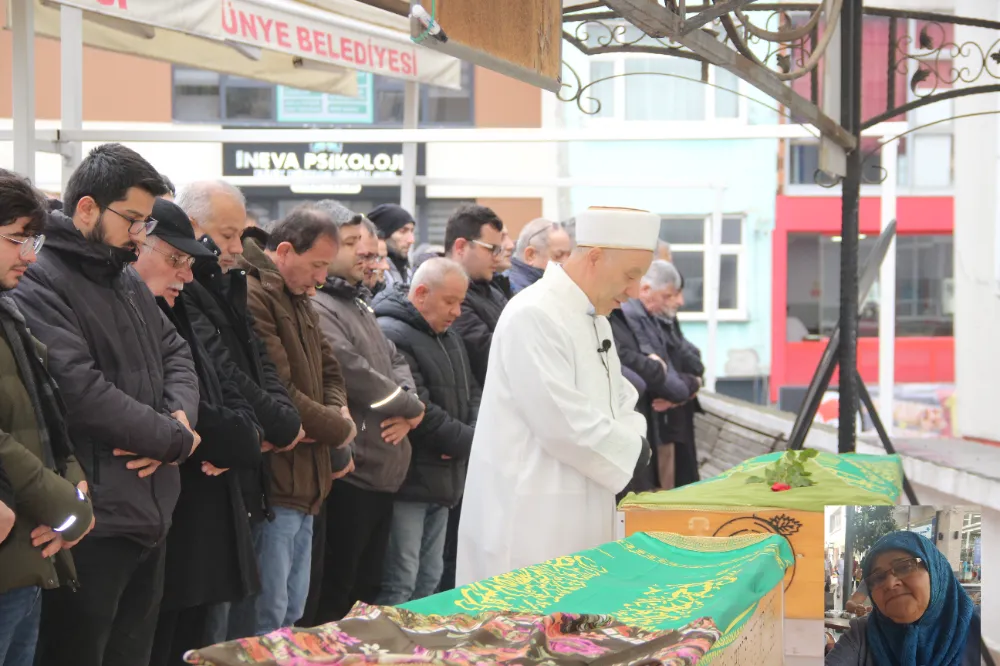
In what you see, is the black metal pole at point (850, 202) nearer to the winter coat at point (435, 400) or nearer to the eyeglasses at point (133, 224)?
the winter coat at point (435, 400)

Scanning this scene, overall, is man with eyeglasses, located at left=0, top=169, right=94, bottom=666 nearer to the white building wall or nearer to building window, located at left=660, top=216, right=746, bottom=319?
the white building wall

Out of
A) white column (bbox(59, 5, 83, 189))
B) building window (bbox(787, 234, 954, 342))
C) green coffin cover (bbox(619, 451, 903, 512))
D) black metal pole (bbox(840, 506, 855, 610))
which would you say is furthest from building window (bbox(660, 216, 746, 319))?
black metal pole (bbox(840, 506, 855, 610))

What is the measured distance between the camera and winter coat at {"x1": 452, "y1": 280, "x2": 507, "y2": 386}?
6.93 m

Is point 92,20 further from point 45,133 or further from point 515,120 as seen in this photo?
point 515,120

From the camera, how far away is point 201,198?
16.0ft

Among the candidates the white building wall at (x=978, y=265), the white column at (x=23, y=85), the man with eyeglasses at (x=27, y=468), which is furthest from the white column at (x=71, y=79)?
the white building wall at (x=978, y=265)

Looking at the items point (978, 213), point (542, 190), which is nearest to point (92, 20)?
Result: point (978, 213)

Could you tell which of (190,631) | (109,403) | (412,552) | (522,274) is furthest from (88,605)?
(522,274)

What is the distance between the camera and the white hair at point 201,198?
16.0ft

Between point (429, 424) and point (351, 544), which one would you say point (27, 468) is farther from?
point (429, 424)

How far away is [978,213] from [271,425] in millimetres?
5637

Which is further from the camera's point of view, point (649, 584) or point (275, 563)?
point (275, 563)

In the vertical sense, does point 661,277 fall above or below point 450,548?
above

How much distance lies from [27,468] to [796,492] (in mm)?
2559
